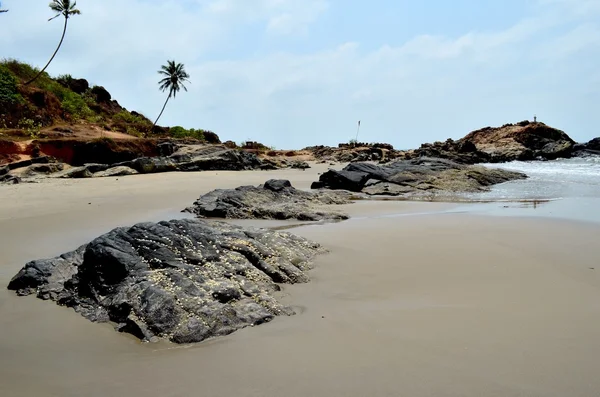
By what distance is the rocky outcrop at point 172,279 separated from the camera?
3.10 m

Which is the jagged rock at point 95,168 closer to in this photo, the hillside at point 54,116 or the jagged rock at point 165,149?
the hillside at point 54,116

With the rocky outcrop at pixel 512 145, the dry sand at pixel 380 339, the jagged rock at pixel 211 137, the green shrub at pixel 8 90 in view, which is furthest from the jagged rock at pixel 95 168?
the rocky outcrop at pixel 512 145

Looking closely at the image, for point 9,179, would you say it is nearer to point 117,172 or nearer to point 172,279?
point 117,172

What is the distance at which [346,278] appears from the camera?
4.32 metres

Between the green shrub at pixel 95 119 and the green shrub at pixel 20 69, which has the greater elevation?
the green shrub at pixel 20 69

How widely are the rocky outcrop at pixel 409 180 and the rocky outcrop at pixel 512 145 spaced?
50.6ft

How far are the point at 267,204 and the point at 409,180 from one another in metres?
6.48

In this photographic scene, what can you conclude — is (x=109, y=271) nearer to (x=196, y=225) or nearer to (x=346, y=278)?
(x=196, y=225)

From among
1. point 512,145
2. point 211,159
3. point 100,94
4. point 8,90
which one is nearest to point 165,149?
point 211,159

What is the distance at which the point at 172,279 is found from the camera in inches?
136

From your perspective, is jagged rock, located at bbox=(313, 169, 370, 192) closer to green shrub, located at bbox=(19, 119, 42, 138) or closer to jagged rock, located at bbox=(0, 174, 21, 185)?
jagged rock, located at bbox=(0, 174, 21, 185)

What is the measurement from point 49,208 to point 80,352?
7363 millimetres

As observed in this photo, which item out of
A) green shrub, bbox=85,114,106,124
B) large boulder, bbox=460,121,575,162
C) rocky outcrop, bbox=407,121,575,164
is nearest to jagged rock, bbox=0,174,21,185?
green shrub, bbox=85,114,106,124

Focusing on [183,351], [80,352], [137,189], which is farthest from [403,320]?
[137,189]
